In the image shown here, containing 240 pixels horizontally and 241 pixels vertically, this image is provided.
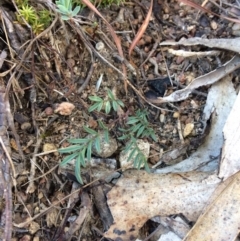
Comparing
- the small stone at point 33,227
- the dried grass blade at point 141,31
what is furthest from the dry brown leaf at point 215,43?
the small stone at point 33,227

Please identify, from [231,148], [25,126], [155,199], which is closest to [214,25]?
[231,148]

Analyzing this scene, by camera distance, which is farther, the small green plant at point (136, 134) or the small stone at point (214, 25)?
the small stone at point (214, 25)

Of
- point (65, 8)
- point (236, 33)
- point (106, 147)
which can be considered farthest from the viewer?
point (236, 33)

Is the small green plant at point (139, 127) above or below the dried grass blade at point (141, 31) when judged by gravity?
below

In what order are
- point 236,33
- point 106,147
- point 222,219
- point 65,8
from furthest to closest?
point 236,33, point 106,147, point 222,219, point 65,8

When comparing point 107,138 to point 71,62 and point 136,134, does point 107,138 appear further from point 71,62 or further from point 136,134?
point 71,62

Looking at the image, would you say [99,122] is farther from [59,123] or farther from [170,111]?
[170,111]

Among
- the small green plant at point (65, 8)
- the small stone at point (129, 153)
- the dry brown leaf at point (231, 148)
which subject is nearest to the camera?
the small green plant at point (65, 8)

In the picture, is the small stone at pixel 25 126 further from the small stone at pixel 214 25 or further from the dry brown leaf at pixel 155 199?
the small stone at pixel 214 25
